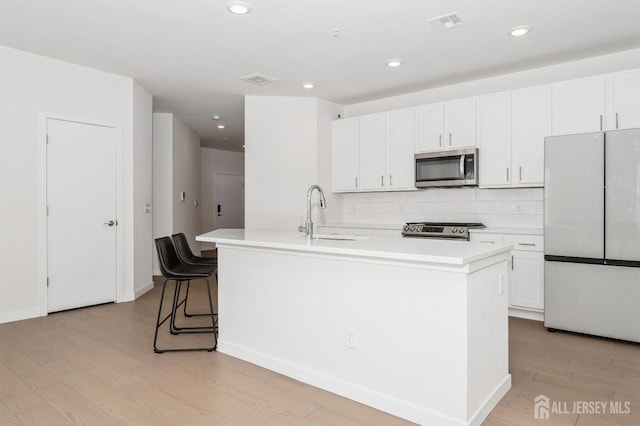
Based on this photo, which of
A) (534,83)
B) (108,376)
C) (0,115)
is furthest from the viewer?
(534,83)

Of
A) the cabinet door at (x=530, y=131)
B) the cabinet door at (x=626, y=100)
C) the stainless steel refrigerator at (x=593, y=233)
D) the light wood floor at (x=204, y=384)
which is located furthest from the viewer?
the cabinet door at (x=530, y=131)

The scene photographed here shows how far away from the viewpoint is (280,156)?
5.41 metres

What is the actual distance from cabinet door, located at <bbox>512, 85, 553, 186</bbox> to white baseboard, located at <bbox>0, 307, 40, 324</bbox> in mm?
5087

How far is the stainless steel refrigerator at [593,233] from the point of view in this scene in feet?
10.8

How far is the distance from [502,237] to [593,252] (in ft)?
2.65

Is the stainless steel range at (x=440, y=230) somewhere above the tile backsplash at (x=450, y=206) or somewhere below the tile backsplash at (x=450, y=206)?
below

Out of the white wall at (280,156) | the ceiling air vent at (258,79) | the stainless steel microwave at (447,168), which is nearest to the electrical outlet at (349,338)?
the stainless steel microwave at (447,168)

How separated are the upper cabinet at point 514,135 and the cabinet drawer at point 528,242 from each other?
56cm

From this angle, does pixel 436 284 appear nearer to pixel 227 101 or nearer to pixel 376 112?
pixel 376 112

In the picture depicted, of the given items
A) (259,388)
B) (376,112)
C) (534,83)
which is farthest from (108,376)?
(534,83)

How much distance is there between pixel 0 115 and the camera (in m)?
3.87

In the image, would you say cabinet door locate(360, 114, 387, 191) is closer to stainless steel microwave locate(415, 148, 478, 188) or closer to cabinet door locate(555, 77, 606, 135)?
stainless steel microwave locate(415, 148, 478, 188)

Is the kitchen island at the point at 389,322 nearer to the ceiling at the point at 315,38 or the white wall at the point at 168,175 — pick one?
the ceiling at the point at 315,38

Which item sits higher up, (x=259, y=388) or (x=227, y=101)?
(x=227, y=101)
